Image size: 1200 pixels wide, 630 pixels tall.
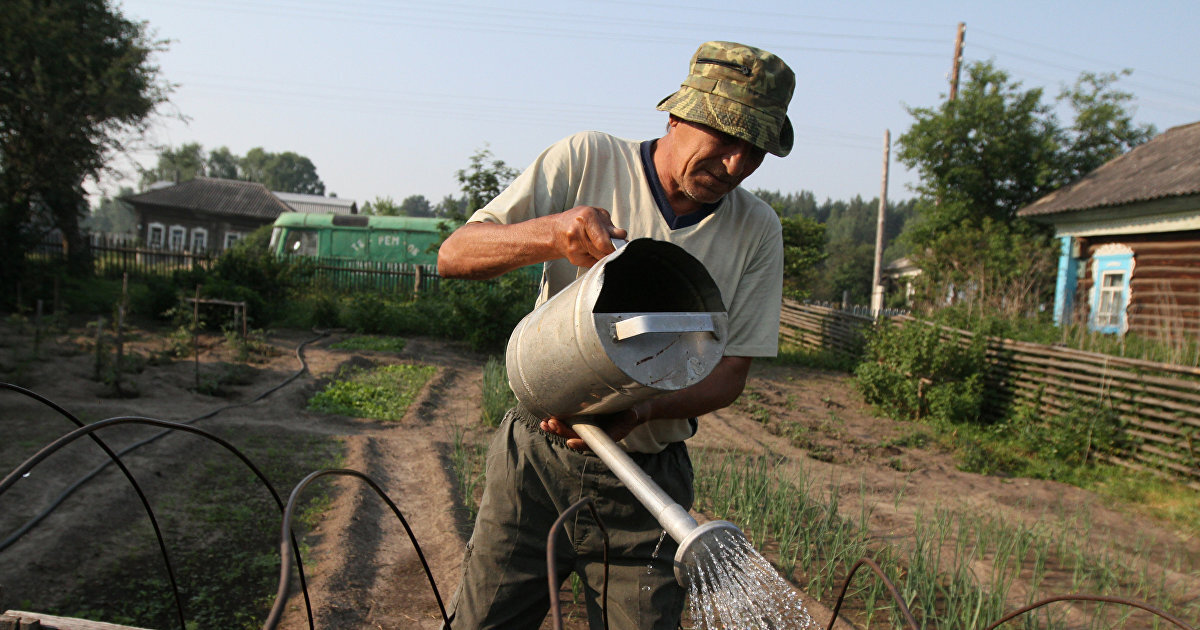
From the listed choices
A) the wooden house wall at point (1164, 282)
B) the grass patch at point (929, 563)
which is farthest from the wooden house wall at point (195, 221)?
the grass patch at point (929, 563)

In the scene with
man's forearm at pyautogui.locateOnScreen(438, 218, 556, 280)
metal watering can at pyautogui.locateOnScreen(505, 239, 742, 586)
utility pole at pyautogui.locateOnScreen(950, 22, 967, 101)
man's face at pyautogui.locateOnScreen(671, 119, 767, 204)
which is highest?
utility pole at pyautogui.locateOnScreen(950, 22, 967, 101)

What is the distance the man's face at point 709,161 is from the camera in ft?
4.96

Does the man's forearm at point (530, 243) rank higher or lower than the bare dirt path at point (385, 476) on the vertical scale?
higher

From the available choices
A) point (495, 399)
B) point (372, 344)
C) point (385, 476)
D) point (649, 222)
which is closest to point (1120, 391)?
point (495, 399)

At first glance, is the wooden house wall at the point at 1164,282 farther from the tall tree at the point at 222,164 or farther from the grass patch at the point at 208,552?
the tall tree at the point at 222,164

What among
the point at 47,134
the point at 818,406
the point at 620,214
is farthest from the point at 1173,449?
the point at 47,134

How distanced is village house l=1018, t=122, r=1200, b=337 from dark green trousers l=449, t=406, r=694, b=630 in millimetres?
9929

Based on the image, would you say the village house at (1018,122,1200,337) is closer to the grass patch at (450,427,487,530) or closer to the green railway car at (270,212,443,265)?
the grass patch at (450,427,487,530)

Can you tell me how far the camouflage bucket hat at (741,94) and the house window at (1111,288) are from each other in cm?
1206

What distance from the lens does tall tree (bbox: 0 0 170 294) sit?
464 inches

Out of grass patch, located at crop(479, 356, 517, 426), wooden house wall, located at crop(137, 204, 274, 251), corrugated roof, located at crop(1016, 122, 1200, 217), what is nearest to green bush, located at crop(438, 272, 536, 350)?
grass patch, located at crop(479, 356, 517, 426)

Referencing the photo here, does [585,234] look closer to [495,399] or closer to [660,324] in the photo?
[660,324]

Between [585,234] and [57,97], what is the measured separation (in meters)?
14.3

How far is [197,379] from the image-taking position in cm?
655
